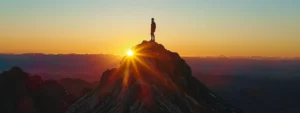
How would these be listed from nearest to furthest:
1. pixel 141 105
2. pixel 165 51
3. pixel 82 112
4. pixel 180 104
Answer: pixel 141 105
pixel 180 104
pixel 82 112
pixel 165 51

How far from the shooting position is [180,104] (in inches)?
3787

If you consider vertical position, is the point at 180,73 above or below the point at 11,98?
above

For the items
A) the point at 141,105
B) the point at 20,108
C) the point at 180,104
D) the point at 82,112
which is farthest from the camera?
the point at 20,108

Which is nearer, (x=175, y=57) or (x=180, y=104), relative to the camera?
(x=180, y=104)

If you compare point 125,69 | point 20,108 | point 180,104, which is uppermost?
point 125,69

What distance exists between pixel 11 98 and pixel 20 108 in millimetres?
7874

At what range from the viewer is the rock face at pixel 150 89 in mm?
89375

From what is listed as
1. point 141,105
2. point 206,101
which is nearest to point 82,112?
point 141,105

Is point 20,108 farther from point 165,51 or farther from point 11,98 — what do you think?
point 165,51

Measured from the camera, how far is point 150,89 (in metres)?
90.8

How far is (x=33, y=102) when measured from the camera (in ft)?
650

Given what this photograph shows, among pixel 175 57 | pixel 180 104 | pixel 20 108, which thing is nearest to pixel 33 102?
pixel 20 108

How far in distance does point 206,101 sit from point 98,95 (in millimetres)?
29048

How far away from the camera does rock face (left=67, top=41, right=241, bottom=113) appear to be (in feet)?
293
